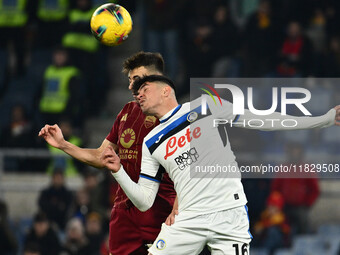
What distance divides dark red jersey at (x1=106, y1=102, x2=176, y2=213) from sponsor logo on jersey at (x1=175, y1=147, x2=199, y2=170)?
614mm

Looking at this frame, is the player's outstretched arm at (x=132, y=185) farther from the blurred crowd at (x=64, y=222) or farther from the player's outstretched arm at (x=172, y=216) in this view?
the blurred crowd at (x=64, y=222)

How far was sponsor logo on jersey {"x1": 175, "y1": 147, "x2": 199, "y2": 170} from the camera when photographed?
6.30 metres

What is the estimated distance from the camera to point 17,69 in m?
14.6

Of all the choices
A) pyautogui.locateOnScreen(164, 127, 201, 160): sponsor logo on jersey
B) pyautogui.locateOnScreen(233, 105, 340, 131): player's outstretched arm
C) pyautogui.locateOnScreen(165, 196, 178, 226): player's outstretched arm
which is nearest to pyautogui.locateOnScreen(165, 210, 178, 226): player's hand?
pyautogui.locateOnScreen(165, 196, 178, 226): player's outstretched arm

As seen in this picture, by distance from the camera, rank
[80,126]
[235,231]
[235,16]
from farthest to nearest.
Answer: [235,16], [80,126], [235,231]

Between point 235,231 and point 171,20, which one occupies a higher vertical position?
point 171,20

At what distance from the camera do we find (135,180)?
696cm

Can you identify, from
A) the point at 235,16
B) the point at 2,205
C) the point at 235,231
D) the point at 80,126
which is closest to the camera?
the point at 235,231

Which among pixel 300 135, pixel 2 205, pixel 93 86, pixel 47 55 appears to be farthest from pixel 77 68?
pixel 300 135

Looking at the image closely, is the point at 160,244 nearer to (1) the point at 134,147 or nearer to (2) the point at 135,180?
(2) the point at 135,180

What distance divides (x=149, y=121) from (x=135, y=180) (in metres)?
0.51

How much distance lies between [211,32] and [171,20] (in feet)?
2.36

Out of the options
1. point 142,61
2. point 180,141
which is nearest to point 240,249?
point 180,141

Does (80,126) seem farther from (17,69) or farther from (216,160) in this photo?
(216,160)
